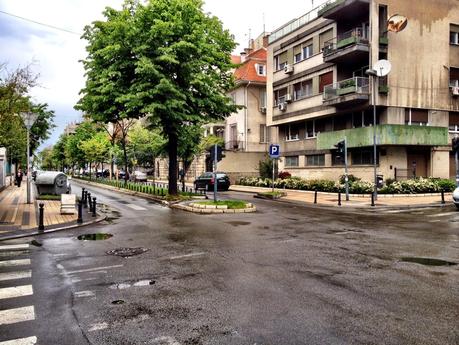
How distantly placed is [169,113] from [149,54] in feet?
10.3

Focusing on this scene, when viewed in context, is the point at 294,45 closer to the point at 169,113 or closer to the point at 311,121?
the point at 311,121

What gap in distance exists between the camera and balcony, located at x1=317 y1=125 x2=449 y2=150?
84.2 ft

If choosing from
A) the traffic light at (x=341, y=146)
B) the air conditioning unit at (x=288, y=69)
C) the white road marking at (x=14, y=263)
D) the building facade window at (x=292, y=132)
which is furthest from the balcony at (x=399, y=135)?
the white road marking at (x=14, y=263)

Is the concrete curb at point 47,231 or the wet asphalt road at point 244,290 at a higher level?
the concrete curb at point 47,231

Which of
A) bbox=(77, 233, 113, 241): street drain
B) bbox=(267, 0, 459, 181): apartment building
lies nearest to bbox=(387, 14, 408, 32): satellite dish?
bbox=(267, 0, 459, 181): apartment building

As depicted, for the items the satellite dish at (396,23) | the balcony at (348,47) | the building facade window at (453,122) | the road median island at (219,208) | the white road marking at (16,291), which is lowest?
the white road marking at (16,291)

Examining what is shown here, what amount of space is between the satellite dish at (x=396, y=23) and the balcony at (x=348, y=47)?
1.68 meters

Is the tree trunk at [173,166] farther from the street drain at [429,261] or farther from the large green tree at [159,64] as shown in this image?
the street drain at [429,261]

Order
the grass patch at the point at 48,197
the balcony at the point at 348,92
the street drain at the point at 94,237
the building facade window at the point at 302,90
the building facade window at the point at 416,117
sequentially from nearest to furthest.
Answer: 1. the street drain at the point at 94,237
2. the grass patch at the point at 48,197
3. the balcony at the point at 348,92
4. the building facade window at the point at 416,117
5. the building facade window at the point at 302,90

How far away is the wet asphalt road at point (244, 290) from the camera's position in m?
4.33

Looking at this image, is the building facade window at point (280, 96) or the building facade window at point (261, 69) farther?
the building facade window at point (261, 69)

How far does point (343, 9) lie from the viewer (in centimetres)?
2872

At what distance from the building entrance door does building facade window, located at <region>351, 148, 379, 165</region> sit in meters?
2.68

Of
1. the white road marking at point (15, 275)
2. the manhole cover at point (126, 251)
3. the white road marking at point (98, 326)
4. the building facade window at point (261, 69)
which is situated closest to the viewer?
the white road marking at point (98, 326)
